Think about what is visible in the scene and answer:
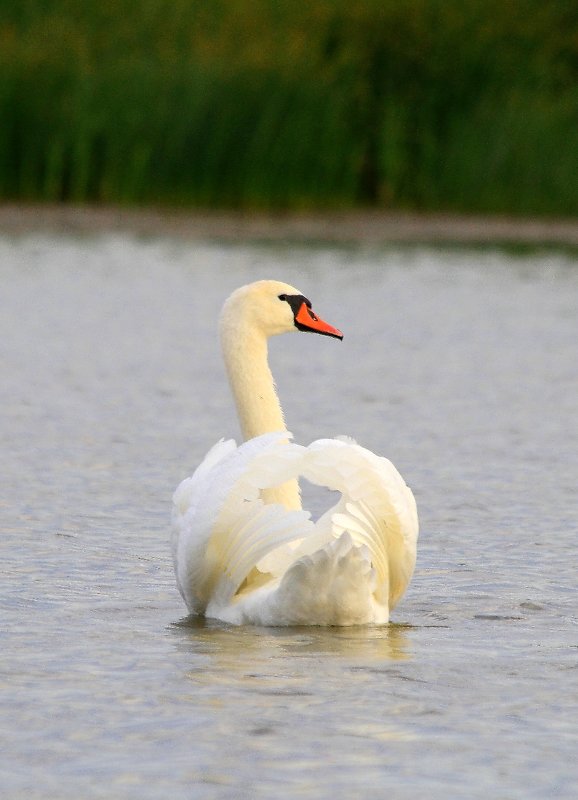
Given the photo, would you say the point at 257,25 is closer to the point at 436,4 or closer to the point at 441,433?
the point at 436,4

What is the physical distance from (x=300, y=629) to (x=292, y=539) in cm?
29

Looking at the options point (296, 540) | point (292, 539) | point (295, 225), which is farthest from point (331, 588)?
point (295, 225)

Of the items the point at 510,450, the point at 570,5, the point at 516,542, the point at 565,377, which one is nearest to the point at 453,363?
the point at 565,377

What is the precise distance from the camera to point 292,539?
6266mm

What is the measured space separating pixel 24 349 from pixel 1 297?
3442 mm

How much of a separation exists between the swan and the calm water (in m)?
0.12

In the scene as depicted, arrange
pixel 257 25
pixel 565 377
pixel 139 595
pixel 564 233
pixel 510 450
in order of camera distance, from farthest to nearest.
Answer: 1. pixel 257 25
2. pixel 564 233
3. pixel 565 377
4. pixel 510 450
5. pixel 139 595

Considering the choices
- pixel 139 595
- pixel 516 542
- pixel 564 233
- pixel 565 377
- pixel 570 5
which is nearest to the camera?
pixel 139 595

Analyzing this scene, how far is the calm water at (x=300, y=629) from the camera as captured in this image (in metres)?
4.92

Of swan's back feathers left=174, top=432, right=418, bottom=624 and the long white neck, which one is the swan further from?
the long white neck

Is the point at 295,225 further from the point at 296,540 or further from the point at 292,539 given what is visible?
the point at 292,539

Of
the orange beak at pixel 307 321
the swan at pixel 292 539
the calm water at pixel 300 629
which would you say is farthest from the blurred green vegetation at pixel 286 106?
the swan at pixel 292 539

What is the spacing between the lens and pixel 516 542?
26.0 ft

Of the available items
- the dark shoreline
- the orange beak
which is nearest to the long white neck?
the orange beak
